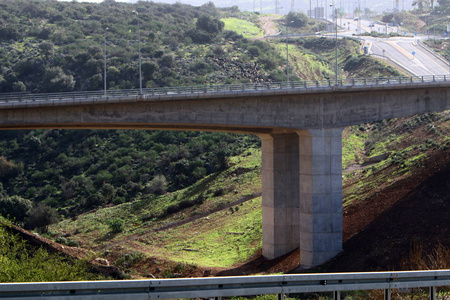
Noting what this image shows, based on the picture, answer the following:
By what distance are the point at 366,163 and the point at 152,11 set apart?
79574mm

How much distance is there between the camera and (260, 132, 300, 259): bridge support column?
5050 centimetres

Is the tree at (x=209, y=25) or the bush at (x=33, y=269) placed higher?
the tree at (x=209, y=25)

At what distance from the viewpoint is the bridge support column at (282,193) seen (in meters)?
50.5

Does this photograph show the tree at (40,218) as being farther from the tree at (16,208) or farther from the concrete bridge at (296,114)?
the concrete bridge at (296,114)

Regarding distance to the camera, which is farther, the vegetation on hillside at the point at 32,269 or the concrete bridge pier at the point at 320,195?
the concrete bridge pier at the point at 320,195

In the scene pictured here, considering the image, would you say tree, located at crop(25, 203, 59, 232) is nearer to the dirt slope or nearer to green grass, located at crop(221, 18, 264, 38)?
the dirt slope

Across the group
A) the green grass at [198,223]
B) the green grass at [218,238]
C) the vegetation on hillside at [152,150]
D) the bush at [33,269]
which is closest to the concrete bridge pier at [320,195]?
the green grass at [218,238]

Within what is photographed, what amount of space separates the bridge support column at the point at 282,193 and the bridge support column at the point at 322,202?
5601mm

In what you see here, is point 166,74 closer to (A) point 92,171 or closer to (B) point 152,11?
(A) point 92,171

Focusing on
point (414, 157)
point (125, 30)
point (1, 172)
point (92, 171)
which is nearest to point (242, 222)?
point (414, 157)

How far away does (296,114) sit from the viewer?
45906mm

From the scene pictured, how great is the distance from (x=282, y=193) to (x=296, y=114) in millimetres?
7286

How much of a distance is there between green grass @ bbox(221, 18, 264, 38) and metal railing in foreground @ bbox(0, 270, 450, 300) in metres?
114

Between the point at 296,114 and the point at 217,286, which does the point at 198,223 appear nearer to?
the point at 296,114
